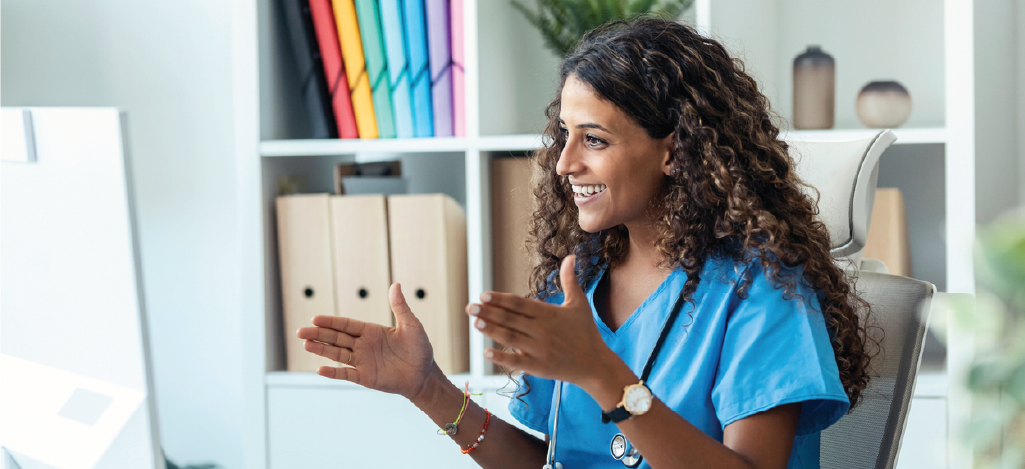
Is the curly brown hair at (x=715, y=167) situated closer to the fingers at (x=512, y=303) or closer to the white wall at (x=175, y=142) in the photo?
the fingers at (x=512, y=303)

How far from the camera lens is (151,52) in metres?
2.09

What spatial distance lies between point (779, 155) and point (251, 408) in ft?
4.21

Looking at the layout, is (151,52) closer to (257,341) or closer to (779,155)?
(257,341)

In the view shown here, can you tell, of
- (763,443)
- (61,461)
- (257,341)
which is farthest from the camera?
(257,341)

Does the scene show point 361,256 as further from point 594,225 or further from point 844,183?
point 844,183

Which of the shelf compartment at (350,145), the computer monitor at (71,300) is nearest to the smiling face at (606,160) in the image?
the computer monitor at (71,300)

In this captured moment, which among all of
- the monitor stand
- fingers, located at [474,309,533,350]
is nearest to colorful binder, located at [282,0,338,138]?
the monitor stand

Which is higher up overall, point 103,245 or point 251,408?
point 103,245

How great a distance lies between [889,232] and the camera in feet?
5.29

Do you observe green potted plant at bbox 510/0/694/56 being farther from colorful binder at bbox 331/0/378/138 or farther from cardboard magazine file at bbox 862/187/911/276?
cardboard magazine file at bbox 862/187/911/276

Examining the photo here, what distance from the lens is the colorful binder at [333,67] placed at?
1.71 meters

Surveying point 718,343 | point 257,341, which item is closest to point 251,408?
point 257,341

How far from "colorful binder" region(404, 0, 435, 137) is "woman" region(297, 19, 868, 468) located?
2.14 ft

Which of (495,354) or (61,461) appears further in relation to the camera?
(61,461)
